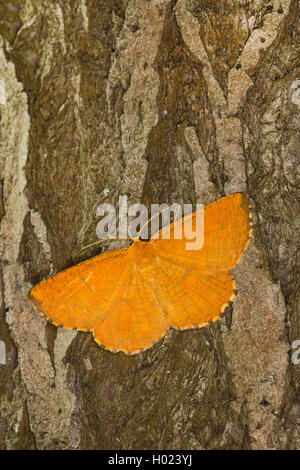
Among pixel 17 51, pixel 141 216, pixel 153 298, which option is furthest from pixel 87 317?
pixel 17 51

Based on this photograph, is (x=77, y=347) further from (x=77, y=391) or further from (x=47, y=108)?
(x=47, y=108)

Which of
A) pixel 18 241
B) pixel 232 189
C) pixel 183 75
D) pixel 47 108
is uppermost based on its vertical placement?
pixel 183 75

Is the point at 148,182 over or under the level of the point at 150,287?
over

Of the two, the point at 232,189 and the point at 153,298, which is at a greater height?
the point at 232,189
